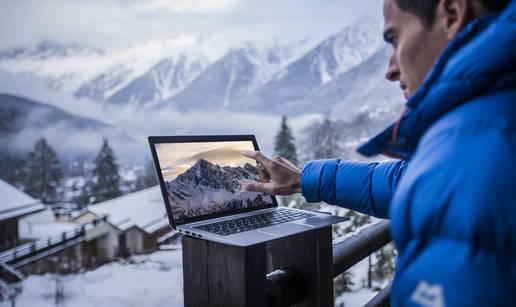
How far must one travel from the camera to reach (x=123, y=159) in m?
2.50

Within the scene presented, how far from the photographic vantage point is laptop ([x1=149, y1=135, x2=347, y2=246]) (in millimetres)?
735

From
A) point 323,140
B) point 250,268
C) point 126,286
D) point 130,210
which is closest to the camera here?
point 250,268

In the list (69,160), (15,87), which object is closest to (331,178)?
(69,160)

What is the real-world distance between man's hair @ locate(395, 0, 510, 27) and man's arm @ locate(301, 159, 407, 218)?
0.38 meters

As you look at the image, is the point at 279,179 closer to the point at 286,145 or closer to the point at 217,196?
the point at 217,196

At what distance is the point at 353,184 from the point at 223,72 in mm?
2908

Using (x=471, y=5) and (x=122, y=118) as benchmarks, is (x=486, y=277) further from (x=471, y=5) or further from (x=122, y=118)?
(x=122, y=118)

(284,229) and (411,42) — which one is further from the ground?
(411,42)

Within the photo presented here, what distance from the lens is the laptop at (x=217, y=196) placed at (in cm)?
73

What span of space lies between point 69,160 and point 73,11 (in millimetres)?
1309

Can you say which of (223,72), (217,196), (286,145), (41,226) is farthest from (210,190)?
(223,72)

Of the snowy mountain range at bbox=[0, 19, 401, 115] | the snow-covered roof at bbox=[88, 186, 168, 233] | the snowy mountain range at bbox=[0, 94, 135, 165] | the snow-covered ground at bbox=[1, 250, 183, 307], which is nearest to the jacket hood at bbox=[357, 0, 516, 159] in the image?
the snow-covered ground at bbox=[1, 250, 183, 307]

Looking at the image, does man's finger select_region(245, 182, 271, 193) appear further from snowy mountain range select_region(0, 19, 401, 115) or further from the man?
snowy mountain range select_region(0, 19, 401, 115)

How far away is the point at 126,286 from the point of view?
59.7 inches
